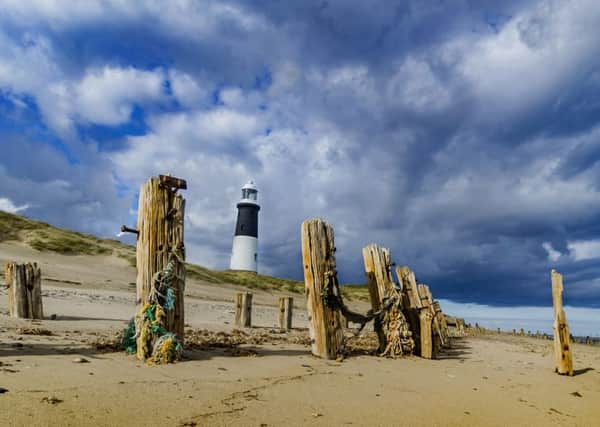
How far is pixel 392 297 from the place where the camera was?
8891mm

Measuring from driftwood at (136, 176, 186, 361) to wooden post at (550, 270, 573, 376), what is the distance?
687 cm

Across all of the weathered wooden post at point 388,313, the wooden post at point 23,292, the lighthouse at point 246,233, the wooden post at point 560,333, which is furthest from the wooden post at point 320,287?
the lighthouse at point 246,233

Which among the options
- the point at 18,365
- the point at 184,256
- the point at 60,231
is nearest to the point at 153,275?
the point at 184,256

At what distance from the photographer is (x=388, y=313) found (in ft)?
29.6

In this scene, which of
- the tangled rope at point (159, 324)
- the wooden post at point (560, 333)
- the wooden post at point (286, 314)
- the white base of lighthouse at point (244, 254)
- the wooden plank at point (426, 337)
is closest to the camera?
the tangled rope at point (159, 324)

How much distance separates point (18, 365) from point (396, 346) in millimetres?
6322

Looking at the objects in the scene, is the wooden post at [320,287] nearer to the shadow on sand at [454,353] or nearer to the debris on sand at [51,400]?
the shadow on sand at [454,353]

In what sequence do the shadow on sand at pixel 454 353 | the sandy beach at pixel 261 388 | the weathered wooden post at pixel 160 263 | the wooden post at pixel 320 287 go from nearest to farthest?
the sandy beach at pixel 261 388
the weathered wooden post at pixel 160 263
the wooden post at pixel 320 287
the shadow on sand at pixel 454 353

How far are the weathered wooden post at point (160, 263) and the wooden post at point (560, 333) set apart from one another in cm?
687

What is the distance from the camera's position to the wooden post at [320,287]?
7.88m

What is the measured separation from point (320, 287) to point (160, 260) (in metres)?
2.84

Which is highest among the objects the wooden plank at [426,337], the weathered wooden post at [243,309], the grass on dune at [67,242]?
the grass on dune at [67,242]

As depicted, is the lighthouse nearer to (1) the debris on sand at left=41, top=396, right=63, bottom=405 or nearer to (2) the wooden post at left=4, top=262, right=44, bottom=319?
(2) the wooden post at left=4, top=262, right=44, bottom=319

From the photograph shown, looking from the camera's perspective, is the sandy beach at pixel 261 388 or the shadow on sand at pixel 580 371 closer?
the sandy beach at pixel 261 388
